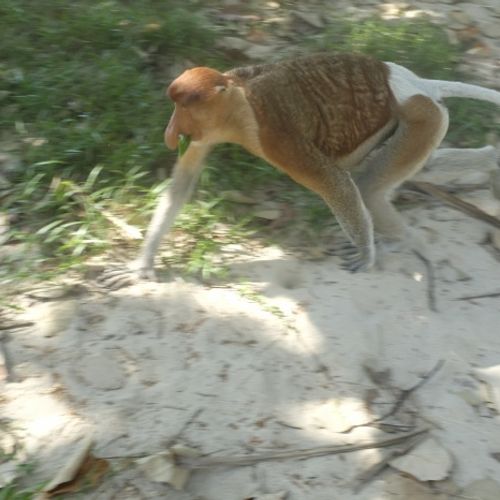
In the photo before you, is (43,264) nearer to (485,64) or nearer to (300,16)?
(300,16)

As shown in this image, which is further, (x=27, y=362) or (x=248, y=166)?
(x=248, y=166)

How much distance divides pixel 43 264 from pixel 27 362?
83cm

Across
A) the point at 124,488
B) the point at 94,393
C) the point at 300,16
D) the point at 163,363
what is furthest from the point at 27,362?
the point at 300,16

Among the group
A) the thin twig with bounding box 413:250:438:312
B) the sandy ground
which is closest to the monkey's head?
the sandy ground

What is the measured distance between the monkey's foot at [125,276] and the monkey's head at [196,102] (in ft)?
2.32

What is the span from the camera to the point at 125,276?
177 inches

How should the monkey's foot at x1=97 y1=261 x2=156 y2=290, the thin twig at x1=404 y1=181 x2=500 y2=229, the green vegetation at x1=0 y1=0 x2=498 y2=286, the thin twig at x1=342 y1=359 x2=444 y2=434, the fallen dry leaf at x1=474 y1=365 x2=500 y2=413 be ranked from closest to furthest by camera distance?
1. the thin twig at x1=342 y1=359 x2=444 y2=434
2. the fallen dry leaf at x1=474 y1=365 x2=500 y2=413
3. the monkey's foot at x1=97 y1=261 x2=156 y2=290
4. the green vegetation at x1=0 y1=0 x2=498 y2=286
5. the thin twig at x1=404 y1=181 x2=500 y2=229

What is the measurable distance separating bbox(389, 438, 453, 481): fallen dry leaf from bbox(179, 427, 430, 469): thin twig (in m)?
0.09

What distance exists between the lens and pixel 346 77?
4.66m

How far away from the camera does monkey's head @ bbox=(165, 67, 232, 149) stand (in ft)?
13.3

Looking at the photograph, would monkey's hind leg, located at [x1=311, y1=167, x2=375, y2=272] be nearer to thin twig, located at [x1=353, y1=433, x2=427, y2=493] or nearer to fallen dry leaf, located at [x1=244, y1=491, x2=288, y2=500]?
thin twig, located at [x1=353, y1=433, x2=427, y2=493]

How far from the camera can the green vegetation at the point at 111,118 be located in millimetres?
4914

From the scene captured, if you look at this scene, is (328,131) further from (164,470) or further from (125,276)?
(164,470)

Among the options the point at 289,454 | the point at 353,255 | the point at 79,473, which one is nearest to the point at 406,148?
the point at 353,255
